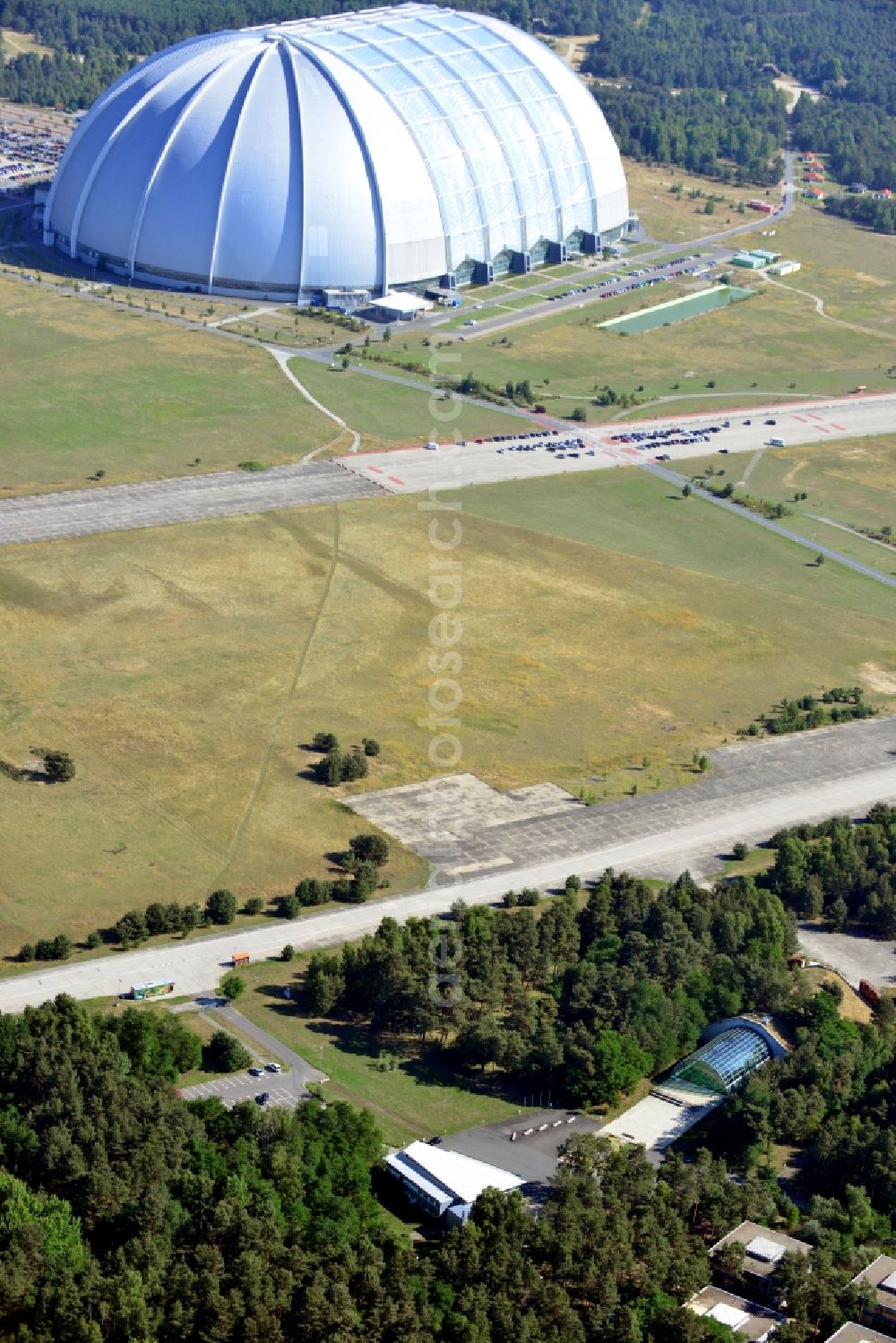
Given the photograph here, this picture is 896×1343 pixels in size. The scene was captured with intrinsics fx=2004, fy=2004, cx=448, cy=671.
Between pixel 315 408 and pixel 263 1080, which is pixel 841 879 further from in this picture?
pixel 315 408

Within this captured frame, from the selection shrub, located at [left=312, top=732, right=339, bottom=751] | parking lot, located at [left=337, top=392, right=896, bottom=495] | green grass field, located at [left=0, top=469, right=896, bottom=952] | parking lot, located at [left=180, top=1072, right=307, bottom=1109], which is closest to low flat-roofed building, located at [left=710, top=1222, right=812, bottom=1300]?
parking lot, located at [left=180, top=1072, right=307, bottom=1109]

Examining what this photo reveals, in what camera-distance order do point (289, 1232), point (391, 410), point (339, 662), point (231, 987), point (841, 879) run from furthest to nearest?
point (391, 410) < point (339, 662) < point (841, 879) < point (231, 987) < point (289, 1232)

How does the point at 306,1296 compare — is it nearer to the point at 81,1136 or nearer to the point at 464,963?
the point at 81,1136

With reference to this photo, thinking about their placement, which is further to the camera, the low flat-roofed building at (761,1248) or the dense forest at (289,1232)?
the low flat-roofed building at (761,1248)

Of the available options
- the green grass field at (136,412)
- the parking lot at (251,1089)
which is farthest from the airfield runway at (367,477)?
the parking lot at (251,1089)

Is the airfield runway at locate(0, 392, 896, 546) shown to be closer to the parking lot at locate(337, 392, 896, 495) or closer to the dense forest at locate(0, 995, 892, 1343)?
the parking lot at locate(337, 392, 896, 495)

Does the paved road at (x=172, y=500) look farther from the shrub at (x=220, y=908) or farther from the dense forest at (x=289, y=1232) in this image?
the dense forest at (x=289, y=1232)

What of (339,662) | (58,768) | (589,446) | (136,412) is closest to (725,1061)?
(58,768)
